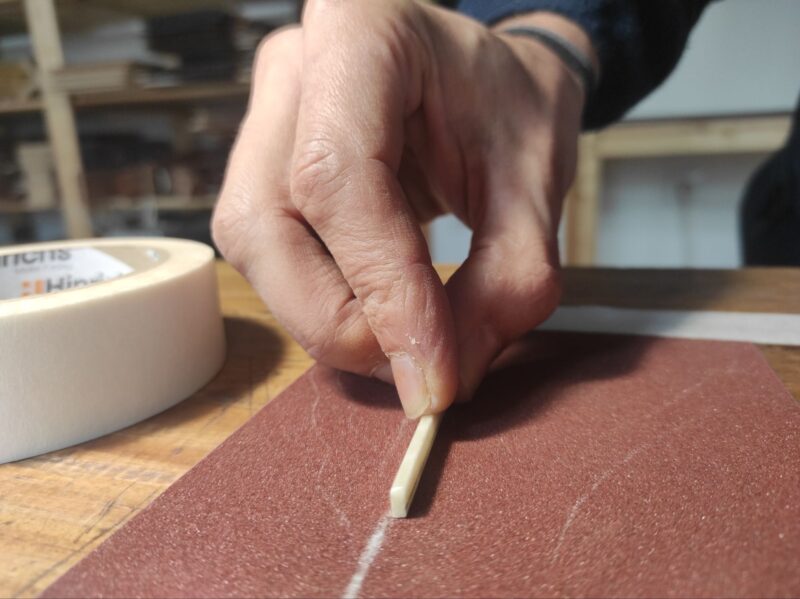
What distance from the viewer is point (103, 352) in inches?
14.6

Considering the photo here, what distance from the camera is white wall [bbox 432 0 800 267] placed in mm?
1666

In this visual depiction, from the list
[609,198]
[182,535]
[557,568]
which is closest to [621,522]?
[557,568]

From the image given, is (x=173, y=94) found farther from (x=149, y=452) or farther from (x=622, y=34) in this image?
(x=149, y=452)

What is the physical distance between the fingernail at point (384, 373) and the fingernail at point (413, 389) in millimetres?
47

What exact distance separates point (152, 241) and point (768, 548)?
1.69 feet

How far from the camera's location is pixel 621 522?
27 centimetres

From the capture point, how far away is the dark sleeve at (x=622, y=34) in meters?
0.65

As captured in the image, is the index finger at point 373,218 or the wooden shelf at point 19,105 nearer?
the index finger at point 373,218

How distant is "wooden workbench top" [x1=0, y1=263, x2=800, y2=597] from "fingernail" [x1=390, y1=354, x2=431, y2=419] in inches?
4.5

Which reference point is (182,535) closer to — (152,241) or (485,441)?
(485,441)

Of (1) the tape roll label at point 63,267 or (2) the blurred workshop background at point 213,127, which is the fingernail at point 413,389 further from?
(2) the blurred workshop background at point 213,127

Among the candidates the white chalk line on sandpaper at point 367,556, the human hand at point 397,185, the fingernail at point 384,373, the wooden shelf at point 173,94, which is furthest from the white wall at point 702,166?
the white chalk line on sandpaper at point 367,556

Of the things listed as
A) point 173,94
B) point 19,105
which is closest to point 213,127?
point 173,94

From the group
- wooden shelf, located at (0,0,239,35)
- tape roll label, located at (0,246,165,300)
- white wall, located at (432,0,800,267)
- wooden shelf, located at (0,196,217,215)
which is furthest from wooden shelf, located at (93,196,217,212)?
tape roll label, located at (0,246,165,300)
